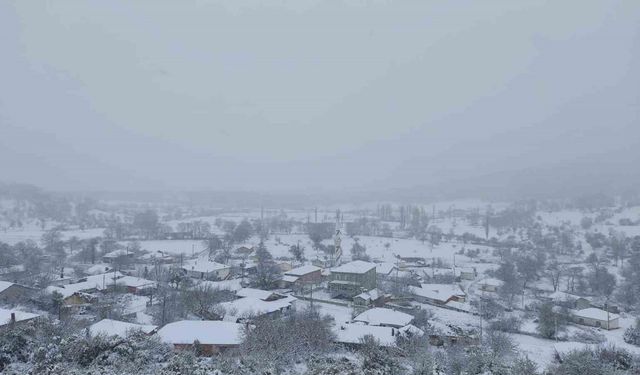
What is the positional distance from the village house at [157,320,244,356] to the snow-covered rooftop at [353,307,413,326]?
604cm

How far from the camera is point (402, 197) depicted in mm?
138250

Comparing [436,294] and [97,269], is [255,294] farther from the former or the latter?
[97,269]

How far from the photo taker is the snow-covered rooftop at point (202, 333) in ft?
50.7

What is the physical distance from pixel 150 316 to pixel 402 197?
121811 mm

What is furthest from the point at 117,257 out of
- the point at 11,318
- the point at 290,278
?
the point at 11,318

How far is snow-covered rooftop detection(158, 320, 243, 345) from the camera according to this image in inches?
608

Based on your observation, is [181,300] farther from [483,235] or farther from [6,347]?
[483,235]

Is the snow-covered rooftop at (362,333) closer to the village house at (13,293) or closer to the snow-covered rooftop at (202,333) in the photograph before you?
the snow-covered rooftop at (202,333)

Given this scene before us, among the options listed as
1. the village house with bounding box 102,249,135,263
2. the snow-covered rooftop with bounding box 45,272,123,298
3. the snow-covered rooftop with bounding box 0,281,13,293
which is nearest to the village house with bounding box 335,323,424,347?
the snow-covered rooftop with bounding box 45,272,123,298

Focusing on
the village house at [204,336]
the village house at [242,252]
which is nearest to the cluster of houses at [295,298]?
the village house at [204,336]

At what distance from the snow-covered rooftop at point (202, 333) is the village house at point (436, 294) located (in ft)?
46.0

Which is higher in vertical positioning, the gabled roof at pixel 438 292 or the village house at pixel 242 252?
the village house at pixel 242 252

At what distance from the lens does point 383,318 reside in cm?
2030

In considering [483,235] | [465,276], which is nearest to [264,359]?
[465,276]
